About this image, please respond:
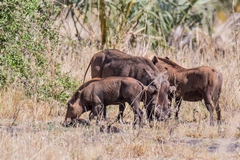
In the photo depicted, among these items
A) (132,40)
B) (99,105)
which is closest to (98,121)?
(99,105)

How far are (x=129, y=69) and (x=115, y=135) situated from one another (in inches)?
84.8

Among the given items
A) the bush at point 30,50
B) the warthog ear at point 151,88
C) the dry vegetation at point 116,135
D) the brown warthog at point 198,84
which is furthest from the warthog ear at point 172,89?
the bush at point 30,50

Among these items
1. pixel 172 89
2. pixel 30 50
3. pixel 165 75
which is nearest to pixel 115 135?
pixel 172 89

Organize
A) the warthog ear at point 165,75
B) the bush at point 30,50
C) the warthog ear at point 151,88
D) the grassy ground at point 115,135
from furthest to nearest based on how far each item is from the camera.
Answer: the bush at point 30,50 < the warthog ear at point 165,75 < the warthog ear at point 151,88 < the grassy ground at point 115,135

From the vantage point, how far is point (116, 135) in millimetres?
10312

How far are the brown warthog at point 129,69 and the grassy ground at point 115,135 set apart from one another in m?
0.52

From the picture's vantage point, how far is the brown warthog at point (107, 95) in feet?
36.9

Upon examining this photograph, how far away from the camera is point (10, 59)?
1228 centimetres

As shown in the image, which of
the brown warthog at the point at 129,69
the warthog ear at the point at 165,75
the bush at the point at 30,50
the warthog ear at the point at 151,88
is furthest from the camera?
the bush at the point at 30,50

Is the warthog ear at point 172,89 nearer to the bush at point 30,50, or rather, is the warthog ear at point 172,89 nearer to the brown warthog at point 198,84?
the brown warthog at point 198,84

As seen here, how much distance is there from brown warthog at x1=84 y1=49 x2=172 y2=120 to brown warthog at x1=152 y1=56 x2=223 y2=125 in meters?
0.49

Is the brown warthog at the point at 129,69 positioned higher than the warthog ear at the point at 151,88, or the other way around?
the brown warthog at the point at 129,69

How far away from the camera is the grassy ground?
8.89 metres

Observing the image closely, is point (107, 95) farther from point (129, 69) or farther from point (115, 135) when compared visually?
point (115, 135)
